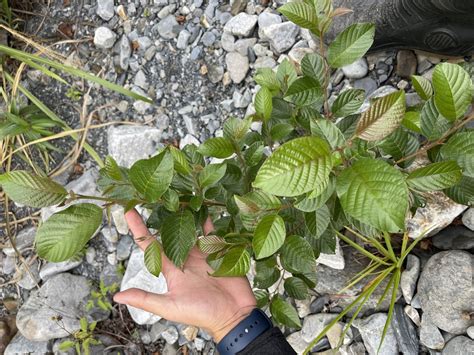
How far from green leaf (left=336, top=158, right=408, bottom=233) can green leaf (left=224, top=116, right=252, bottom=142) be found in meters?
0.38

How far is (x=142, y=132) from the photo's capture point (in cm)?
213

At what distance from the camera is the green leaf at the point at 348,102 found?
1.11m

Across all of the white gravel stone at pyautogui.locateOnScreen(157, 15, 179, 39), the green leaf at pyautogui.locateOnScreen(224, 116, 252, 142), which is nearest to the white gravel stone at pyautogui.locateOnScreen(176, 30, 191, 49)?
the white gravel stone at pyautogui.locateOnScreen(157, 15, 179, 39)

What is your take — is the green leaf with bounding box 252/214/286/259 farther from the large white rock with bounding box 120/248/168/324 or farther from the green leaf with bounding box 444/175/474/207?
the large white rock with bounding box 120/248/168/324

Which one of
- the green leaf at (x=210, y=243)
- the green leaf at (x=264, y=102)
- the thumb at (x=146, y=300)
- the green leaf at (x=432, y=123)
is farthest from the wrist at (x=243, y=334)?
the green leaf at (x=432, y=123)

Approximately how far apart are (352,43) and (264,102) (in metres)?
0.23

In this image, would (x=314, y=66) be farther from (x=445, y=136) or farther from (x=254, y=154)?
(x=445, y=136)

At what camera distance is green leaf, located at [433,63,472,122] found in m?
0.80

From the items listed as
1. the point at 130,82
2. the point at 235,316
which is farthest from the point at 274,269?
the point at 130,82

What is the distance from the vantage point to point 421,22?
60.8 inches

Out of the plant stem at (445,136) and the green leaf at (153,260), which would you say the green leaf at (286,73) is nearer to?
the plant stem at (445,136)

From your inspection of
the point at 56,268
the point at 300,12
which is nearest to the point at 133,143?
the point at 56,268

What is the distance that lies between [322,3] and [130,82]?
150 cm

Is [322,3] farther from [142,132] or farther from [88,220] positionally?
[142,132]
